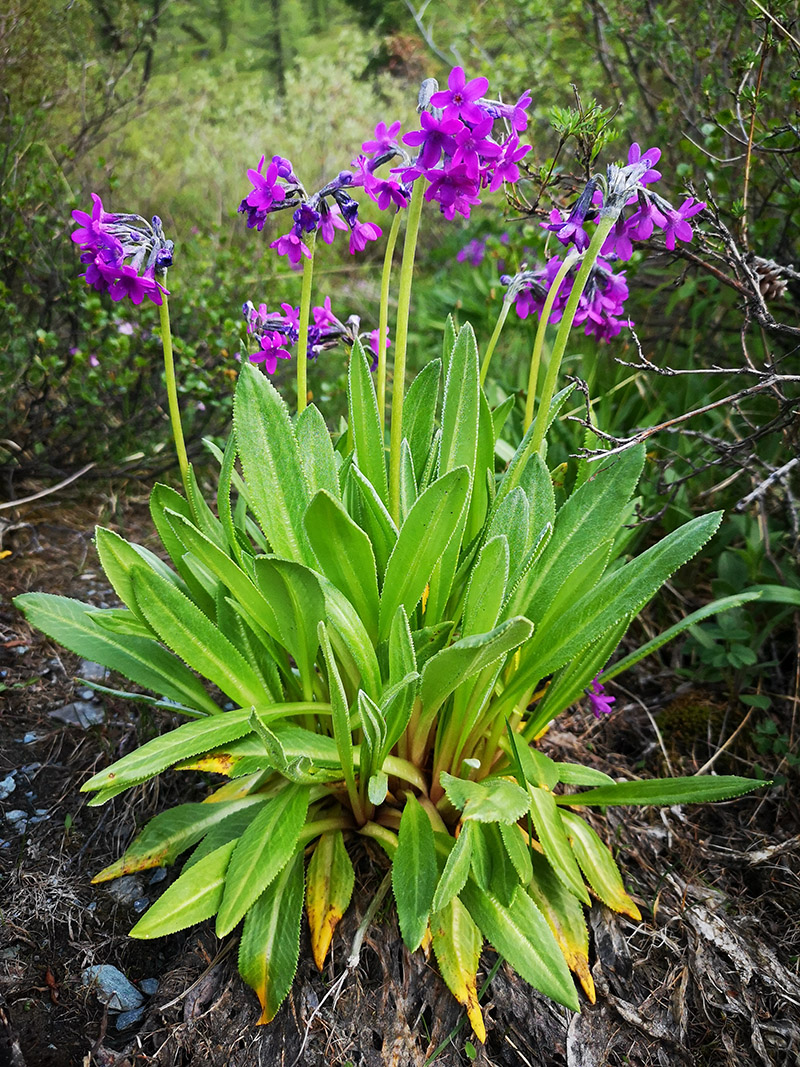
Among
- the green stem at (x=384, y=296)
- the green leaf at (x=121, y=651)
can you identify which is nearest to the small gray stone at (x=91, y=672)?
the green leaf at (x=121, y=651)

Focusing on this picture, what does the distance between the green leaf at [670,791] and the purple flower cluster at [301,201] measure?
1.10m

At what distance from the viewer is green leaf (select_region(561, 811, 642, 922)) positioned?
1.34 m

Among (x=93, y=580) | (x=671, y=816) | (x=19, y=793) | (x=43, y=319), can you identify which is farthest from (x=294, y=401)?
(x=671, y=816)

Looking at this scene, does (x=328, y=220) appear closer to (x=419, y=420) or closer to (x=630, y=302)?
(x=419, y=420)

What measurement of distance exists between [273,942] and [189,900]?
0.15 meters

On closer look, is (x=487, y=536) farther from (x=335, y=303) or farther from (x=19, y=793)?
(x=335, y=303)

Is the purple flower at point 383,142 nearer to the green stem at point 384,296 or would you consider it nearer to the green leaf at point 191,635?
the green stem at point 384,296

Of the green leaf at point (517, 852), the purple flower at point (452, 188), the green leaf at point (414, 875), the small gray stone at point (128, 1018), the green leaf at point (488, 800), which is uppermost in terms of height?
the purple flower at point (452, 188)

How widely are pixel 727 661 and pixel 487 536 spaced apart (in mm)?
975

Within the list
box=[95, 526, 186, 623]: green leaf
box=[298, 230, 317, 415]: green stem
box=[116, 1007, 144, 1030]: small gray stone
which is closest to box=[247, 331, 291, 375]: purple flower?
box=[298, 230, 317, 415]: green stem

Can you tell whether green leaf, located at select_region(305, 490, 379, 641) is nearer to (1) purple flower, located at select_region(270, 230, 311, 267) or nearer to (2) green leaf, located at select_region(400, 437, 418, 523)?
(2) green leaf, located at select_region(400, 437, 418, 523)

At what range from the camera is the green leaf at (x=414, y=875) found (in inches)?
42.1

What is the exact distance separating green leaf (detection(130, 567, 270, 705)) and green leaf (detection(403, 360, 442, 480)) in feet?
1.95

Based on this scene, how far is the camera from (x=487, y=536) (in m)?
1.31
